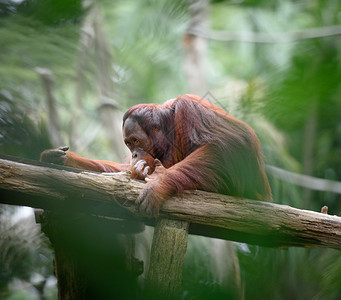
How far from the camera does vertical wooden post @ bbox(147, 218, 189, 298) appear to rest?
2572 mm

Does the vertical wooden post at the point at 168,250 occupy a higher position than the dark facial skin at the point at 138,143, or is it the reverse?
the dark facial skin at the point at 138,143

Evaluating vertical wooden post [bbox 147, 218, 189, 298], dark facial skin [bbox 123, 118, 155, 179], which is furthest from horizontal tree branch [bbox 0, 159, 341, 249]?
dark facial skin [bbox 123, 118, 155, 179]

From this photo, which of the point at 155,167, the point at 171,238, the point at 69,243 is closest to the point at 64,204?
the point at 69,243

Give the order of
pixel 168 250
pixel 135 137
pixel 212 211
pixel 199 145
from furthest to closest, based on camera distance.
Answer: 1. pixel 135 137
2. pixel 199 145
3. pixel 212 211
4. pixel 168 250

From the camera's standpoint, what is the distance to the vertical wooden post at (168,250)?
2.57 meters

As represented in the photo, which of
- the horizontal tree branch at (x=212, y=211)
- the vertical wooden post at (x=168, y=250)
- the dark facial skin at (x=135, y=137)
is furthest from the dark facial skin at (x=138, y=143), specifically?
the vertical wooden post at (x=168, y=250)

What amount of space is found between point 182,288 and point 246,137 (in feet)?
5.63

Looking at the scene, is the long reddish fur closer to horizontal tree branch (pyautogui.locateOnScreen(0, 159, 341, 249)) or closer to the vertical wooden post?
horizontal tree branch (pyautogui.locateOnScreen(0, 159, 341, 249))

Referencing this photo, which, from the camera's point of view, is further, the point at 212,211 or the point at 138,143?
the point at 138,143

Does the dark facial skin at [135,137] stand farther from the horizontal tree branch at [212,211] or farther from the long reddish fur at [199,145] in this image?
the horizontal tree branch at [212,211]

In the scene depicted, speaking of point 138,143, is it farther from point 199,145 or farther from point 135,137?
point 199,145

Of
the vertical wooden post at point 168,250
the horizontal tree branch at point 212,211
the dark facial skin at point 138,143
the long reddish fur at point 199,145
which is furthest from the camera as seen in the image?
the dark facial skin at point 138,143

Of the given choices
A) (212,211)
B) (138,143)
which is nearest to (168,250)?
(212,211)

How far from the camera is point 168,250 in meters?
2.74
